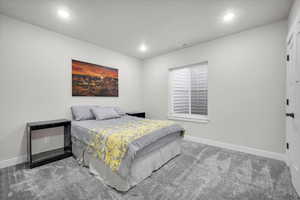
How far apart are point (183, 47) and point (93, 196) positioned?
12.7 ft

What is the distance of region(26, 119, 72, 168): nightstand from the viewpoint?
2.19 metres

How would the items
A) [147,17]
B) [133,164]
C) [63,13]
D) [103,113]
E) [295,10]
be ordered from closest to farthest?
[133,164] < [295,10] < [63,13] < [147,17] < [103,113]

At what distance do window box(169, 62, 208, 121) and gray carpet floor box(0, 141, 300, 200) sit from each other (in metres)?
1.52

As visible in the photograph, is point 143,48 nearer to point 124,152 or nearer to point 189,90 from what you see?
point 189,90

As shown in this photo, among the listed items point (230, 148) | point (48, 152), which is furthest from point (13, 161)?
point (230, 148)

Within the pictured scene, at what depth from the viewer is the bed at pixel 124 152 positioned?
1.64 m

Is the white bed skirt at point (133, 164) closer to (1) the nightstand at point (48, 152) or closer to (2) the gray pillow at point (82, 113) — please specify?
(1) the nightstand at point (48, 152)

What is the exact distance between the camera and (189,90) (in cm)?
387

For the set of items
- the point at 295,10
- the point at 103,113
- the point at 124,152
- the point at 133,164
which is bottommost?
the point at 133,164

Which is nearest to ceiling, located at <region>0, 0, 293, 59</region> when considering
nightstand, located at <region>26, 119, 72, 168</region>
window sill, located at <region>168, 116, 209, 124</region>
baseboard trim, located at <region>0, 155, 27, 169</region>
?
nightstand, located at <region>26, 119, 72, 168</region>

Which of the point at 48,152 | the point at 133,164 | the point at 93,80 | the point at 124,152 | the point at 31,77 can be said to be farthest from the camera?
the point at 93,80

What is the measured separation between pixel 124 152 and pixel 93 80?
2472 mm

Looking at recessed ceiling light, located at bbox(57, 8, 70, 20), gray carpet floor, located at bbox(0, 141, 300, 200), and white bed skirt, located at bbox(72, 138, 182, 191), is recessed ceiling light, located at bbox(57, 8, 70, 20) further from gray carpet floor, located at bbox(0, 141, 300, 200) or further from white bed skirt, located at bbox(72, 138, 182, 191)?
gray carpet floor, located at bbox(0, 141, 300, 200)

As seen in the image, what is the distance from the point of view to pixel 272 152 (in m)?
2.52
